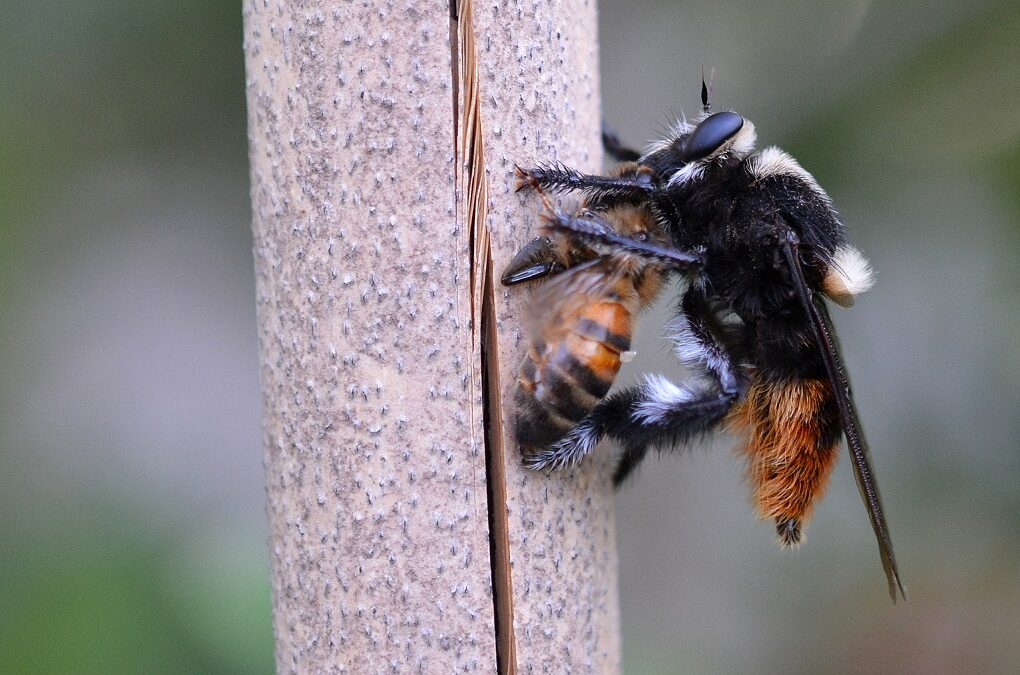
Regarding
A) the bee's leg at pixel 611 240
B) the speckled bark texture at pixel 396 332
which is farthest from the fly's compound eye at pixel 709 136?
the speckled bark texture at pixel 396 332

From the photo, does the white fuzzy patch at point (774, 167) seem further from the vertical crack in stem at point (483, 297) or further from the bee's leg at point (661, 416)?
the vertical crack in stem at point (483, 297)

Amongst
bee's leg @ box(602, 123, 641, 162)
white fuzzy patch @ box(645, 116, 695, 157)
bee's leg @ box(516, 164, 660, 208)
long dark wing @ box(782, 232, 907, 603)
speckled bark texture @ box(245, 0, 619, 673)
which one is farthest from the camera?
bee's leg @ box(602, 123, 641, 162)

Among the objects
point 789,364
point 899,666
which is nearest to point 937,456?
point 899,666

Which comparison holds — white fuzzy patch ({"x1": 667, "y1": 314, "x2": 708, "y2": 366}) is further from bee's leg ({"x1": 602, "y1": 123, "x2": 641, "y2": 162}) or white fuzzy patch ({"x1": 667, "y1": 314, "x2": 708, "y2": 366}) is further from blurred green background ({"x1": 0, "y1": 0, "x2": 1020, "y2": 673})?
blurred green background ({"x1": 0, "y1": 0, "x2": 1020, "y2": 673})

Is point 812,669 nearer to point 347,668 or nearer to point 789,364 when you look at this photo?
point 789,364

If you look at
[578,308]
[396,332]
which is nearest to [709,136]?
[578,308]

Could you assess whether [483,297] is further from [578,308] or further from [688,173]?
[688,173]

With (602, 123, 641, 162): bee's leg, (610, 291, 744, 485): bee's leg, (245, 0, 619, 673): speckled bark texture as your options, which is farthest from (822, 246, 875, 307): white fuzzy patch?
(245, 0, 619, 673): speckled bark texture
